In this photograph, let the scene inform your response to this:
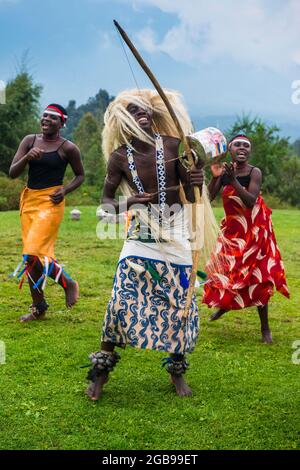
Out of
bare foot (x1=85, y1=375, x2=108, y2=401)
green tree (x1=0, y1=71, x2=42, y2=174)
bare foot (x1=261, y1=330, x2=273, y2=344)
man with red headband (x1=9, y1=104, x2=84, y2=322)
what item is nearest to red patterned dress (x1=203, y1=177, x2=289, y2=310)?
bare foot (x1=261, y1=330, x2=273, y2=344)

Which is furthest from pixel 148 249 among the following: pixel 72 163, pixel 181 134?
pixel 72 163

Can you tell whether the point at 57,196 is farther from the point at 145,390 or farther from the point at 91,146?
the point at 91,146

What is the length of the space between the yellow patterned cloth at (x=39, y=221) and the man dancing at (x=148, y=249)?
1855mm

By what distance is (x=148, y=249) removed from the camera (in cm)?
455

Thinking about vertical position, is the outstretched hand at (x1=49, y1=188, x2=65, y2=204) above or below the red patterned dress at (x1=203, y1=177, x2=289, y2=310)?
above

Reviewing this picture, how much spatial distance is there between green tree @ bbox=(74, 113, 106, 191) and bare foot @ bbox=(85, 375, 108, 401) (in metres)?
21.0

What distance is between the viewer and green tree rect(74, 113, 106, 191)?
36469mm

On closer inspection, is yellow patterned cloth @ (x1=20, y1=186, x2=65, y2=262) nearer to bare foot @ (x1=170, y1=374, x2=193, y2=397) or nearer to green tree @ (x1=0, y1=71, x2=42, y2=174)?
bare foot @ (x1=170, y1=374, x2=193, y2=397)

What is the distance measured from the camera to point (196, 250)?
4535 mm

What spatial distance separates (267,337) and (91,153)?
116 ft

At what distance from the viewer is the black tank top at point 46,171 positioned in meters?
6.32

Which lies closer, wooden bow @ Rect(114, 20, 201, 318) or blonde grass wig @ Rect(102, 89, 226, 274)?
wooden bow @ Rect(114, 20, 201, 318)
